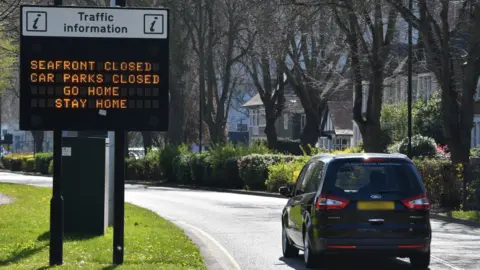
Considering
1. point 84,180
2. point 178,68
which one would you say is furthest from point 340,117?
point 84,180

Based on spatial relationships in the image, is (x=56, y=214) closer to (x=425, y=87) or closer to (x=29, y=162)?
(x=425, y=87)

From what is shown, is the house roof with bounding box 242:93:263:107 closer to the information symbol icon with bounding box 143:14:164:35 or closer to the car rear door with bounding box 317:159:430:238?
the car rear door with bounding box 317:159:430:238

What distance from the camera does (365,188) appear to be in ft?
44.2

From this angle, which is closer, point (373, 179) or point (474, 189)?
point (373, 179)

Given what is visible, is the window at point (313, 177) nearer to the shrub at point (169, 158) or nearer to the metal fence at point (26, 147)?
the shrub at point (169, 158)

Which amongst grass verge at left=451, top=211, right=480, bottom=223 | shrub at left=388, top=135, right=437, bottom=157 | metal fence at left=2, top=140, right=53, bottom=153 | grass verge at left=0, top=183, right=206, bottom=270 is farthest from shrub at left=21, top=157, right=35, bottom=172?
grass verge at left=0, top=183, right=206, bottom=270

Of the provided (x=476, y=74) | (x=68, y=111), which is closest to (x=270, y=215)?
(x=476, y=74)

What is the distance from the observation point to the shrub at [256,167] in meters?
44.0

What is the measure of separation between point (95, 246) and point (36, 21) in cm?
428

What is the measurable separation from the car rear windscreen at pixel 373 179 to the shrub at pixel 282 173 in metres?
26.7

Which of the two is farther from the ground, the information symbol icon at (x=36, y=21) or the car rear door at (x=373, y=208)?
the information symbol icon at (x=36, y=21)

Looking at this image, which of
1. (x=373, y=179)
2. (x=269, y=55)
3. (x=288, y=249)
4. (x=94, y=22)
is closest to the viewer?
(x=94, y=22)

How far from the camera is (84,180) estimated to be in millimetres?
17219

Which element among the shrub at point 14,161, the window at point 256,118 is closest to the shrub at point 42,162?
the shrub at point 14,161
